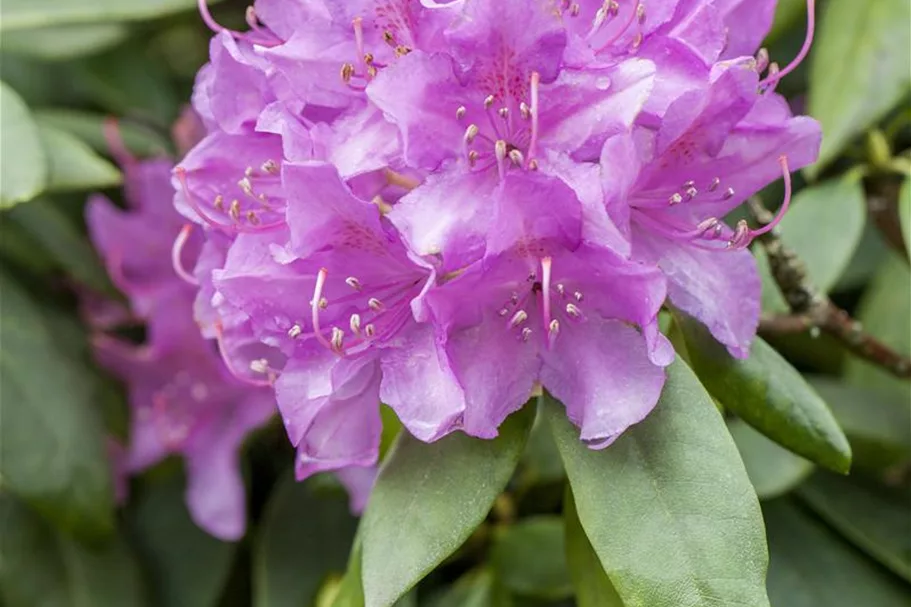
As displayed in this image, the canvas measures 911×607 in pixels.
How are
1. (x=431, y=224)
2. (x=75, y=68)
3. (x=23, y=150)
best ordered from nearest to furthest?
(x=431, y=224)
(x=23, y=150)
(x=75, y=68)

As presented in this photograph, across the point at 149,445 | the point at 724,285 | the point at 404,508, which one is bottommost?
the point at 149,445

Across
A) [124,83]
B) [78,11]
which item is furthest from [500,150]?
[124,83]

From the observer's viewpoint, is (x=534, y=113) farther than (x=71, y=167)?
No

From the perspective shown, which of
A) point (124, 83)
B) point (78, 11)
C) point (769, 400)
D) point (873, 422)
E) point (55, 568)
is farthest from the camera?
point (124, 83)

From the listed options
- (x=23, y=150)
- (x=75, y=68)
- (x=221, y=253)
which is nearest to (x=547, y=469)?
Answer: (x=221, y=253)

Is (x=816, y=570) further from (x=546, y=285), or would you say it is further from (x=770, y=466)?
(x=546, y=285)

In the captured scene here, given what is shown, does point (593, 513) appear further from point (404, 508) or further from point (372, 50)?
point (372, 50)

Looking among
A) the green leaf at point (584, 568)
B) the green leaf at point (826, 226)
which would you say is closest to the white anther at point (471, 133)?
the green leaf at point (584, 568)
